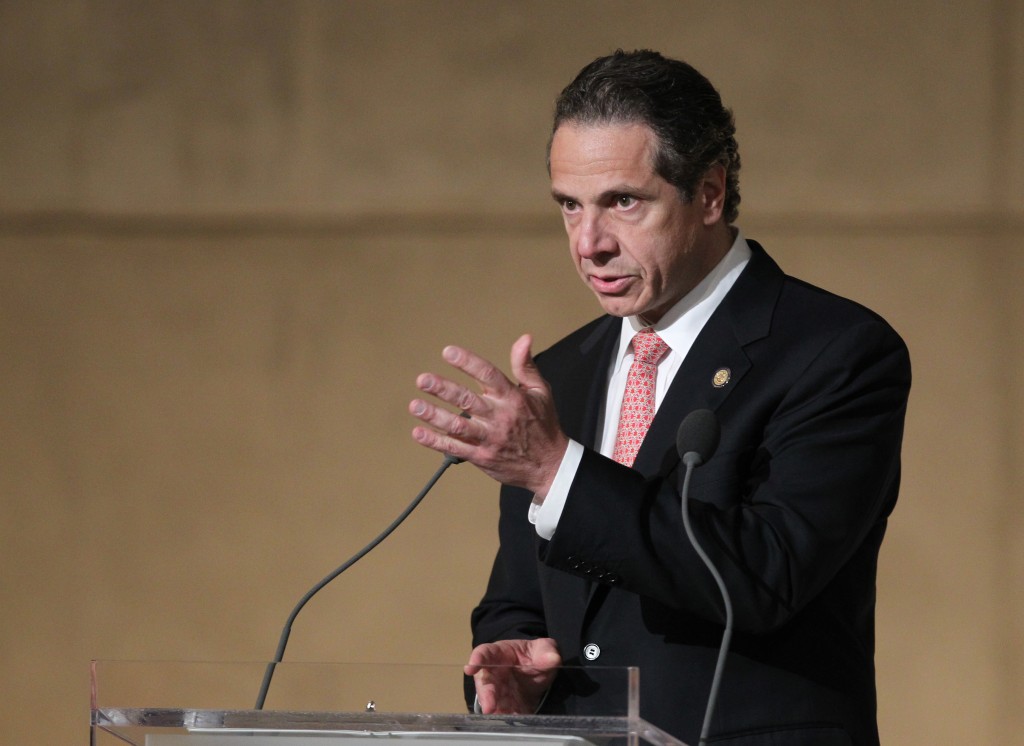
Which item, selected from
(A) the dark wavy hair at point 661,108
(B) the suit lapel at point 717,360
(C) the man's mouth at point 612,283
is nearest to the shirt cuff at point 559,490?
(B) the suit lapel at point 717,360

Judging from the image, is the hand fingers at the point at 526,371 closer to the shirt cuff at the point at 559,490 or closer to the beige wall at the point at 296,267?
the shirt cuff at the point at 559,490

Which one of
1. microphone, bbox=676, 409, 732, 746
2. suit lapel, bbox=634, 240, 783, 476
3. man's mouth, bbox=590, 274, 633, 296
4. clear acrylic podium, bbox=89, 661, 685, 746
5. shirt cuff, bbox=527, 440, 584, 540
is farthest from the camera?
man's mouth, bbox=590, 274, 633, 296

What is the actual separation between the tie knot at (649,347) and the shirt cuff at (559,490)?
17.7 inches

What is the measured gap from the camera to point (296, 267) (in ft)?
13.6

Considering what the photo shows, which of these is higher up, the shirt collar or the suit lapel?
the shirt collar

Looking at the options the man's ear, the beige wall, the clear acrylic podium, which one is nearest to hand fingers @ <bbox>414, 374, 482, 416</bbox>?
the clear acrylic podium

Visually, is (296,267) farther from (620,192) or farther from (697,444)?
(697,444)

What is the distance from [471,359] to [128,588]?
294cm

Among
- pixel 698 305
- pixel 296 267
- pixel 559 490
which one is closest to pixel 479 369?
pixel 559 490

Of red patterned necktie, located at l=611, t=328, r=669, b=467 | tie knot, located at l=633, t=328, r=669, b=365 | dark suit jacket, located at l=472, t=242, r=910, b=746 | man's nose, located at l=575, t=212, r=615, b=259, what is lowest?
dark suit jacket, located at l=472, t=242, r=910, b=746

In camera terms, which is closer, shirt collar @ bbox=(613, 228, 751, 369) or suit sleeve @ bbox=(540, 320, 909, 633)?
suit sleeve @ bbox=(540, 320, 909, 633)

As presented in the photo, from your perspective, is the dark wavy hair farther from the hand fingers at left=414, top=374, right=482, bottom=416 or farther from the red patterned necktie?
the hand fingers at left=414, top=374, right=482, bottom=416

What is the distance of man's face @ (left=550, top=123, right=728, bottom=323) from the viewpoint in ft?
6.47

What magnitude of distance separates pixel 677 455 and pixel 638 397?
184 millimetres
